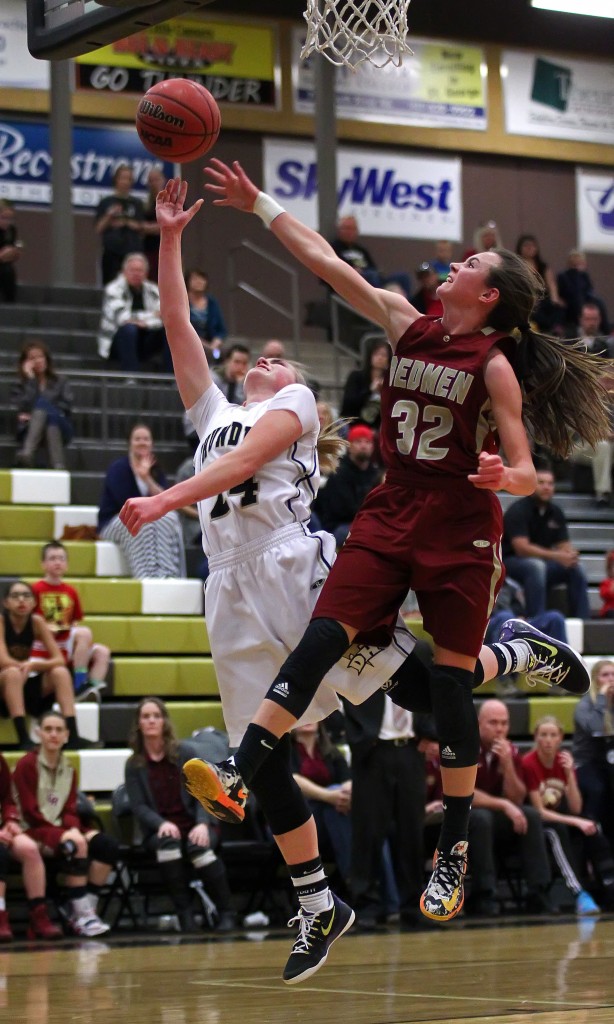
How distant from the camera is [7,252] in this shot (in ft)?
46.2

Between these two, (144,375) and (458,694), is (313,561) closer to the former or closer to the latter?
(458,694)

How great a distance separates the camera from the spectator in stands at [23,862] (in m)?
8.60

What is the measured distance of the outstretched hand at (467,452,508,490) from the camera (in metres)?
4.63

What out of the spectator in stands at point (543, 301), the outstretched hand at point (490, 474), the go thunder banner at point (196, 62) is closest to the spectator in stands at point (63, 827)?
the outstretched hand at point (490, 474)

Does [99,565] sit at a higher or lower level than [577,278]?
lower

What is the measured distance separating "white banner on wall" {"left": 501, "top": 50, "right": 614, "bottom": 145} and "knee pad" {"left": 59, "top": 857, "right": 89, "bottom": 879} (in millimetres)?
13821

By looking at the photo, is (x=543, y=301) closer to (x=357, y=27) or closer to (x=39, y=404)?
(x=39, y=404)

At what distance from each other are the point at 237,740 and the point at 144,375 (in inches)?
321

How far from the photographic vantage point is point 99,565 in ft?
37.3

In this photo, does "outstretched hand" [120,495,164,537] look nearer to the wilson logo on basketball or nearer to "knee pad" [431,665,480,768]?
"knee pad" [431,665,480,768]

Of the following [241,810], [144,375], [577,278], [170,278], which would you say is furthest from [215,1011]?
[577,278]

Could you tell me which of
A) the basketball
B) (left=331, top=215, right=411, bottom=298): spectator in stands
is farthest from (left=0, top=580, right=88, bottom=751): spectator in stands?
(left=331, top=215, right=411, bottom=298): spectator in stands

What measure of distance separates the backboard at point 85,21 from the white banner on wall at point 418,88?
12182mm

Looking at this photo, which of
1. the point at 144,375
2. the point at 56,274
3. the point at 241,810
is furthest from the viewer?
the point at 56,274
